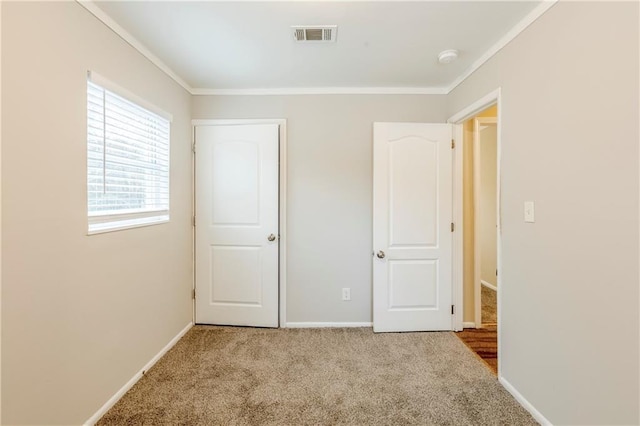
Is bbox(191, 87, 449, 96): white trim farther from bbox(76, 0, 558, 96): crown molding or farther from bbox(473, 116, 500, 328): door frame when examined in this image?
bbox(473, 116, 500, 328): door frame

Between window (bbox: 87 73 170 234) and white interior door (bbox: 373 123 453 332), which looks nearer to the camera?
window (bbox: 87 73 170 234)

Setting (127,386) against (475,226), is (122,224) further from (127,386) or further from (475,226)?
(475,226)

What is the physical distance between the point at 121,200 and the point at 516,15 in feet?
8.92

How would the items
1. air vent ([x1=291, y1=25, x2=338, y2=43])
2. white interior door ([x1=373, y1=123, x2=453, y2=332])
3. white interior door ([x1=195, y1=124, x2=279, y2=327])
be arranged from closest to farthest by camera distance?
1. air vent ([x1=291, y1=25, x2=338, y2=43])
2. white interior door ([x1=373, y1=123, x2=453, y2=332])
3. white interior door ([x1=195, y1=124, x2=279, y2=327])

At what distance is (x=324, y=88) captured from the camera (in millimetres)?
2727

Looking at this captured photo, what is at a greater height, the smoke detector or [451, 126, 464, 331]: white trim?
the smoke detector

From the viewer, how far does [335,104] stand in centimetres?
276

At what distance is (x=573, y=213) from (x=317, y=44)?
1828mm

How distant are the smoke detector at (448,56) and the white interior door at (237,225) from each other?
5.00ft

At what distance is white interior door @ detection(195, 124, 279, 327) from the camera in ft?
9.07

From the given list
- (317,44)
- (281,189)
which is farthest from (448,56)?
(281,189)

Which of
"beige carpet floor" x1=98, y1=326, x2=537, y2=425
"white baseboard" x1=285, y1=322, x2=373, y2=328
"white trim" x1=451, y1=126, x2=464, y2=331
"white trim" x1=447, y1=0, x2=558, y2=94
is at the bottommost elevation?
"beige carpet floor" x1=98, y1=326, x2=537, y2=425

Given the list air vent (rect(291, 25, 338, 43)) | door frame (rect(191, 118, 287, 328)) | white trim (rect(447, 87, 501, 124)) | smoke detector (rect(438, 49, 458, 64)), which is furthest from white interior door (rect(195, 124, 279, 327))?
white trim (rect(447, 87, 501, 124))

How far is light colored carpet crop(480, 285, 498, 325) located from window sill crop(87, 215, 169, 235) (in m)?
3.28
